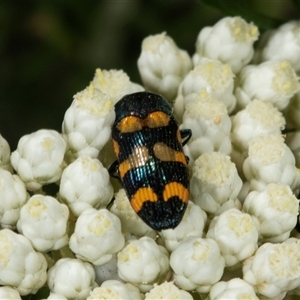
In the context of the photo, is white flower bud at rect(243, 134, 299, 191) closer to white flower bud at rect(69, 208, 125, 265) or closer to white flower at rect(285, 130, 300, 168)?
white flower at rect(285, 130, 300, 168)

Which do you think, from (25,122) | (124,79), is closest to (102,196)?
(124,79)

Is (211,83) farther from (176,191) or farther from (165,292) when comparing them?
(165,292)

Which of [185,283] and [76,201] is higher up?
[76,201]

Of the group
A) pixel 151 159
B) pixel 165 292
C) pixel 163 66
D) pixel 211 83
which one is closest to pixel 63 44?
pixel 163 66

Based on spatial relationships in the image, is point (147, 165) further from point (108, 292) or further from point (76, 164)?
point (108, 292)

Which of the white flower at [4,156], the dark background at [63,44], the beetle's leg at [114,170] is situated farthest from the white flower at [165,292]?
the dark background at [63,44]

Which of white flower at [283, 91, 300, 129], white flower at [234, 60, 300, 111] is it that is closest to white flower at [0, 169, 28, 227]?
white flower at [234, 60, 300, 111]

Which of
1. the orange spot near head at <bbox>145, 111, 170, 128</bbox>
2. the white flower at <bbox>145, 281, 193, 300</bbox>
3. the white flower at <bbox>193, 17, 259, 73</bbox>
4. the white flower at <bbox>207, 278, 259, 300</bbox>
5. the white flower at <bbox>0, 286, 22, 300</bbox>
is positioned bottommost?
the white flower at <bbox>0, 286, 22, 300</bbox>
